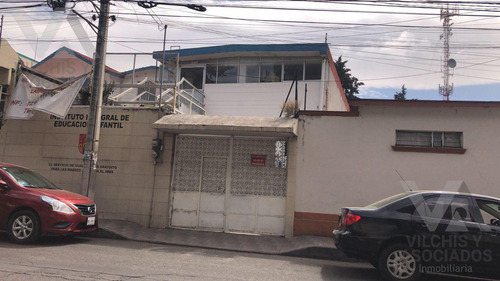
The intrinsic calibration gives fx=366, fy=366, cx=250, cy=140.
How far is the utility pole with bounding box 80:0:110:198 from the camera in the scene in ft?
31.6

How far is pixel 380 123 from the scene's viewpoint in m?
9.52

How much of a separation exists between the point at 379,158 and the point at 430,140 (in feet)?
4.44

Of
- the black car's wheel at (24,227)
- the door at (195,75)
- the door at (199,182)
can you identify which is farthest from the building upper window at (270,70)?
the black car's wheel at (24,227)

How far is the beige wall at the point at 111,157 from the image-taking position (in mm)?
10367

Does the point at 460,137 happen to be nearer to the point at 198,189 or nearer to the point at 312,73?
the point at 198,189

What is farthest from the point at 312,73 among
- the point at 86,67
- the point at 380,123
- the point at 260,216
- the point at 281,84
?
the point at 86,67

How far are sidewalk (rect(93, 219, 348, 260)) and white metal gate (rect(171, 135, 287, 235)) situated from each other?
37 cm

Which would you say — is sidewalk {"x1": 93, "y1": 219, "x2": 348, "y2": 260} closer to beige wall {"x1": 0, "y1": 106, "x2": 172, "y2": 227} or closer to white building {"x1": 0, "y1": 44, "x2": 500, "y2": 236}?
white building {"x1": 0, "y1": 44, "x2": 500, "y2": 236}

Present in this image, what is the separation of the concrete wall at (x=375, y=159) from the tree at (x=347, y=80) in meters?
27.2

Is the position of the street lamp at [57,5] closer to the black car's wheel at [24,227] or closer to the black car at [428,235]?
the black car's wheel at [24,227]

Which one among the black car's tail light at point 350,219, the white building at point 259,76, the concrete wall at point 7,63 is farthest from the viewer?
the white building at point 259,76

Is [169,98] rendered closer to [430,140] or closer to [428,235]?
[430,140]

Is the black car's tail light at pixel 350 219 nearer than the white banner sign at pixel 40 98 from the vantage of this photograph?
Yes

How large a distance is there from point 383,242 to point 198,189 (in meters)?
5.70
